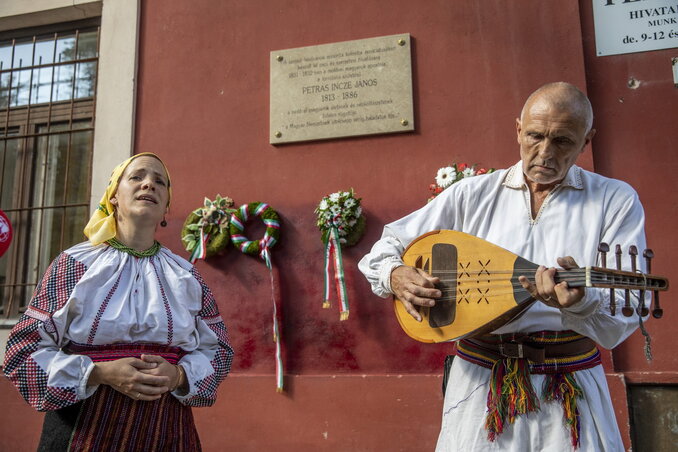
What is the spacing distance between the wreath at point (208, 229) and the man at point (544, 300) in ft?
7.67

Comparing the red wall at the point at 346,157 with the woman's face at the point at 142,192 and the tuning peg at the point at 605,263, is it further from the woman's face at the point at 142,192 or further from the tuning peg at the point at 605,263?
the tuning peg at the point at 605,263

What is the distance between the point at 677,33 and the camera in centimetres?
433

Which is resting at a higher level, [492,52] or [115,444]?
[492,52]

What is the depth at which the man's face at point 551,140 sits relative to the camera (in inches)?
88.3

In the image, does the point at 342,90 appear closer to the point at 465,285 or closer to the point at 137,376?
the point at 465,285

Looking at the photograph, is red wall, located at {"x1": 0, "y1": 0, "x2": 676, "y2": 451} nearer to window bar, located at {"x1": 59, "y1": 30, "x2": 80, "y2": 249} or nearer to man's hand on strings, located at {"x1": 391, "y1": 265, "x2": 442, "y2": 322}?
window bar, located at {"x1": 59, "y1": 30, "x2": 80, "y2": 249}

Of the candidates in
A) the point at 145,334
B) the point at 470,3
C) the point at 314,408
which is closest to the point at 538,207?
the point at 145,334

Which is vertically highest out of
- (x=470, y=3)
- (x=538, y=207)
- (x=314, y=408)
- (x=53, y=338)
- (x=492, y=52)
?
(x=470, y=3)

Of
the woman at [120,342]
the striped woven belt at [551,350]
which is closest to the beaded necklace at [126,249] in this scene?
the woman at [120,342]

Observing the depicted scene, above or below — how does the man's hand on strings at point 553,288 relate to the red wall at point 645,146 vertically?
below

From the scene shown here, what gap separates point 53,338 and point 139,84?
3354 mm

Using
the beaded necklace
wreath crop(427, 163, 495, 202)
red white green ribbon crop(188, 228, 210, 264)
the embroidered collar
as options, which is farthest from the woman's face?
wreath crop(427, 163, 495, 202)

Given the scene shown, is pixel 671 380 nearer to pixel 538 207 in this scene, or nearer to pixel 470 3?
pixel 538 207

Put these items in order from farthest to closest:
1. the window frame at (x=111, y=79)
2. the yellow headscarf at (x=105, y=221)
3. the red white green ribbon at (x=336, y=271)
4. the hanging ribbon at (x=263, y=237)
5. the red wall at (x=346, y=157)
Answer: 1. the window frame at (x=111, y=79)
2. the hanging ribbon at (x=263, y=237)
3. the red white green ribbon at (x=336, y=271)
4. the red wall at (x=346, y=157)
5. the yellow headscarf at (x=105, y=221)
